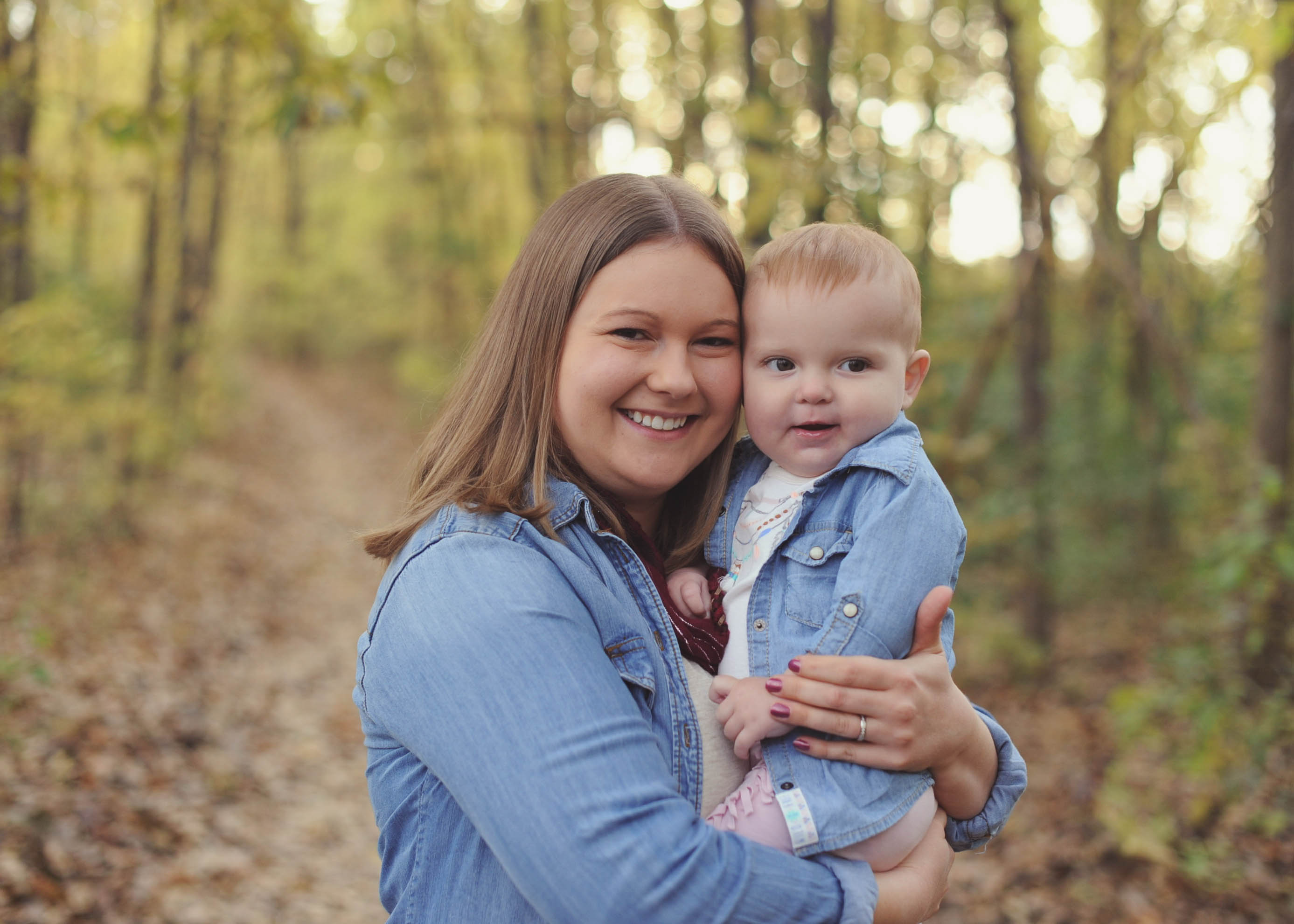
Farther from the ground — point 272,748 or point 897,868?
point 897,868

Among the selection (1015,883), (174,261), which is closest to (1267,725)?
(1015,883)

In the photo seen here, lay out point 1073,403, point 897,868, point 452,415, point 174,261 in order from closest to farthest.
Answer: point 897,868, point 452,415, point 1073,403, point 174,261

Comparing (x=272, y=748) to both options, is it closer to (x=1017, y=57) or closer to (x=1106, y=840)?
(x=1106, y=840)

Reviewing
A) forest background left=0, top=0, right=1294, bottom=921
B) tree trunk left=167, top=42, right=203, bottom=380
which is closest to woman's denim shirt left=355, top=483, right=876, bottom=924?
forest background left=0, top=0, right=1294, bottom=921

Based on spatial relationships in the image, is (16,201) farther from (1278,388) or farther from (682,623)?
(1278,388)

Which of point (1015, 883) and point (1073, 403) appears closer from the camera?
point (1015, 883)

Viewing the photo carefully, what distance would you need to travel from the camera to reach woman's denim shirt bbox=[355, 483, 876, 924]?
121 cm

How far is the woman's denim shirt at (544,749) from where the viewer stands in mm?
1206

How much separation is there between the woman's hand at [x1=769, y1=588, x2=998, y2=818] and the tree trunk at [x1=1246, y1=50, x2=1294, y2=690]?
399 cm

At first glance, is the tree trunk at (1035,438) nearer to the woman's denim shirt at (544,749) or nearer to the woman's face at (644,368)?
the woman's face at (644,368)

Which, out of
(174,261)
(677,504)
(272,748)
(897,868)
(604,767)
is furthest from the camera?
(174,261)

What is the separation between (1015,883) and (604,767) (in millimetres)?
4533

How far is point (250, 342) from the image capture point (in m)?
28.2

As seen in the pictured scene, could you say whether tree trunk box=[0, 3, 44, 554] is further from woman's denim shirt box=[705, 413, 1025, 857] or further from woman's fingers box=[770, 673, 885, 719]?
woman's fingers box=[770, 673, 885, 719]
